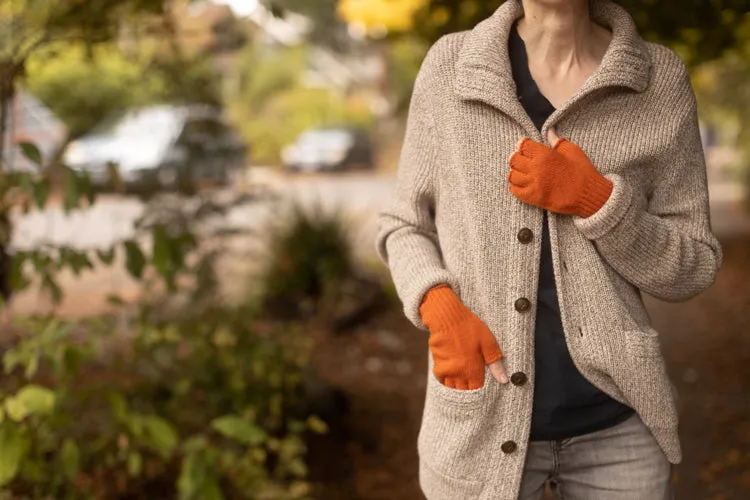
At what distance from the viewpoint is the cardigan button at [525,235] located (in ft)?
5.11

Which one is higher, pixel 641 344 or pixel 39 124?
pixel 641 344

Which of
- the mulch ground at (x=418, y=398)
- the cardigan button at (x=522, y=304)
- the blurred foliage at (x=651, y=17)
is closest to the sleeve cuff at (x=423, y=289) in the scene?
the cardigan button at (x=522, y=304)

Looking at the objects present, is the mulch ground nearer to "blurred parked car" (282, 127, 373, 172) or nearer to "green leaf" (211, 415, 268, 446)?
"green leaf" (211, 415, 268, 446)

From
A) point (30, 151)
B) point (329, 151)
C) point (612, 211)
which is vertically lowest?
point (329, 151)

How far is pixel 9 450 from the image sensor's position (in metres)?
2.27

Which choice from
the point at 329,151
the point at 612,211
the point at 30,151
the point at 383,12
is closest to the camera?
the point at 612,211

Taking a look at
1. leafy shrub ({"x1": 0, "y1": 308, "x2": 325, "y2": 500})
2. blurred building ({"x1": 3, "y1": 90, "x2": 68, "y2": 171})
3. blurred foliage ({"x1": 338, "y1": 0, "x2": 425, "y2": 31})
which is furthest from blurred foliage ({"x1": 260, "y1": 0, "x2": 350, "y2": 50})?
blurred building ({"x1": 3, "y1": 90, "x2": 68, "y2": 171})

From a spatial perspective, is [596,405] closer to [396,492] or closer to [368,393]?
[396,492]

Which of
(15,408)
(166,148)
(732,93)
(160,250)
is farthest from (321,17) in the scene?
(732,93)

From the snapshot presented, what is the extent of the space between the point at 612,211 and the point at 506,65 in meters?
0.34

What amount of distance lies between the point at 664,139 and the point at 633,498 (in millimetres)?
689

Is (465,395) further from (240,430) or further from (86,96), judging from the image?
(86,96)

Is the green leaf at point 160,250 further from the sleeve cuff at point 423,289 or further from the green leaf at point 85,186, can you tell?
the sleeve cuff at point 423,289

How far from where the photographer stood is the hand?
1.47 m
